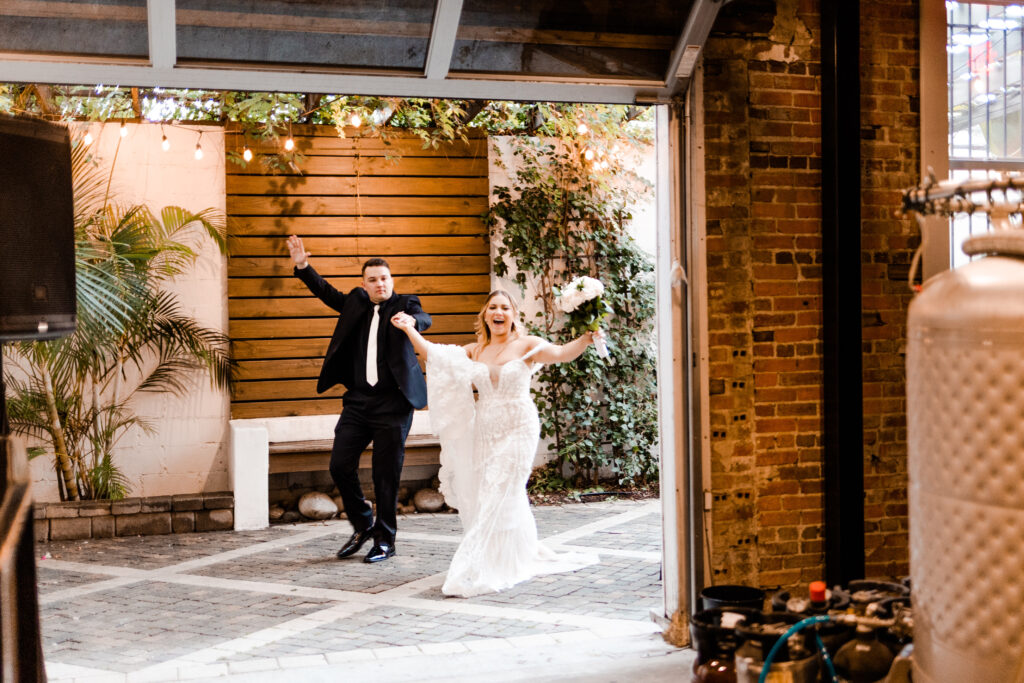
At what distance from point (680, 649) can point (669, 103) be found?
101 inches

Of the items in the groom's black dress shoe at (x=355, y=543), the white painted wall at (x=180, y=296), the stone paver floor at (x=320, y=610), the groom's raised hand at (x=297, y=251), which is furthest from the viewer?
the white painted wall at (x=180, y=296)

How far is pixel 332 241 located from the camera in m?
8.95

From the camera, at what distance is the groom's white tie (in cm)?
681

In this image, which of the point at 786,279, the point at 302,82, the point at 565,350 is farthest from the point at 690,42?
the point at 565,350

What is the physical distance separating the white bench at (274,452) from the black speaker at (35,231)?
4199 millimetres

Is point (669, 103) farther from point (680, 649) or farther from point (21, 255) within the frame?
point (21, 255)

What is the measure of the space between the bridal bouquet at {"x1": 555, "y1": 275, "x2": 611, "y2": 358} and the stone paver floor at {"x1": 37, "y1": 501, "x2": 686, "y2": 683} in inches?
61.5

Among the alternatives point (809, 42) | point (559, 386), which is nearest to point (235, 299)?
point (559, 386)

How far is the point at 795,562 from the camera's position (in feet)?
15.6

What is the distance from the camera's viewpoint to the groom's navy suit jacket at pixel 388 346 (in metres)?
6.77

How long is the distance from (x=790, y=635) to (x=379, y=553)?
15.2 ft

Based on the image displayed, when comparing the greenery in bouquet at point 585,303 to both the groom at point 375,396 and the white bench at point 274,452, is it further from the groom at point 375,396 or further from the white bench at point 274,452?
the white bench at point 274,452

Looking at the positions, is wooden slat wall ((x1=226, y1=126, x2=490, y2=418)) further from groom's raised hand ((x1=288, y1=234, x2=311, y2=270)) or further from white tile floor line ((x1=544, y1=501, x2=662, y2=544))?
white tile floor line ((x1=544, y1=501, x2=662, y2=544))

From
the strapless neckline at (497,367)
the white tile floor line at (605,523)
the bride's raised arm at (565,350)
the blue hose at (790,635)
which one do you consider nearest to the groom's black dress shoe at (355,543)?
the white tile floor line at (605,523)
